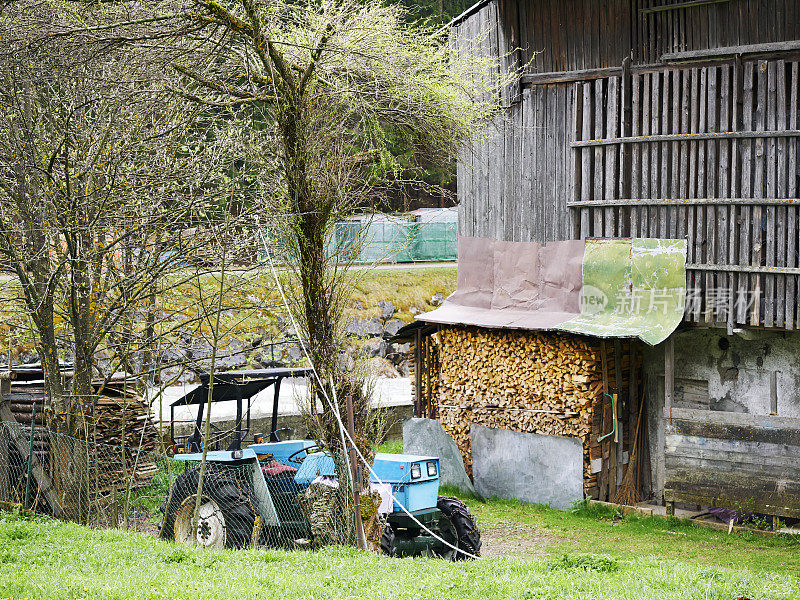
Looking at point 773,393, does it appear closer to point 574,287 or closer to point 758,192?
point 758,192

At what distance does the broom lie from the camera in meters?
15.4

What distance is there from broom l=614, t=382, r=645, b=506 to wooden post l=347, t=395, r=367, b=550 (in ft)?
24.0

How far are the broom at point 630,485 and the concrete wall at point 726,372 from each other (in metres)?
0.34

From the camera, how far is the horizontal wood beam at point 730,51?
1256 cm

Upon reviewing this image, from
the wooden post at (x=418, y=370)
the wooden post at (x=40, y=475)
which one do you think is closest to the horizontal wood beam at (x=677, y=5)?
the wooden post at (x=418, y=370)

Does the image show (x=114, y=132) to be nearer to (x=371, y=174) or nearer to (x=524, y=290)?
(x=371, y=174)

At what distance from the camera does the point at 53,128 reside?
38.4 feet

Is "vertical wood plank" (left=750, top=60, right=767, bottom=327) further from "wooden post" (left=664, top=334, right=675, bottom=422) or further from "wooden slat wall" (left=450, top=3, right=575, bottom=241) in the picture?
"wooden slat wall" (left=450, top=3, right=575, bottom=241)

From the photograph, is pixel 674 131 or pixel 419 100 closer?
pixel 419 100

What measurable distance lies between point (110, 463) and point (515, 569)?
22.4ft

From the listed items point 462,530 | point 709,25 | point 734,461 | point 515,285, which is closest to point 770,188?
point 709,25

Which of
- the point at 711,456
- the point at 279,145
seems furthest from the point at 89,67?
the point at 711,456

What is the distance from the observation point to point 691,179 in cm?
1353

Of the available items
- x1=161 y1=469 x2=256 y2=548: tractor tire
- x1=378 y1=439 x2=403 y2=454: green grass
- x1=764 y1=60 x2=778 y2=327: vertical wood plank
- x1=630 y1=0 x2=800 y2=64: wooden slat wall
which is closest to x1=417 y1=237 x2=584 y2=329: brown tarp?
x1=764 y1=60 x2=778 y2=327: vertical wood plank
